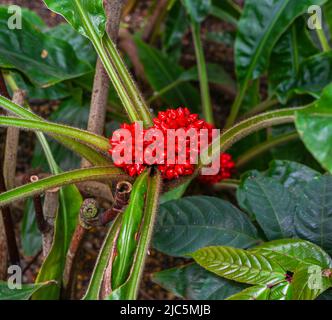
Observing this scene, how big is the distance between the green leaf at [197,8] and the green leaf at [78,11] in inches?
20.8

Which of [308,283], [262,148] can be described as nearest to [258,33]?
[262,148]

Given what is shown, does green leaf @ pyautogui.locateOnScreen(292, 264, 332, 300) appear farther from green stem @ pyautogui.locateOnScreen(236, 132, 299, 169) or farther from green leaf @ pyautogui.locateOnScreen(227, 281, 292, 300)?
green stem @ pyautogui.locateOnScreen(236, 132, 299, 169)

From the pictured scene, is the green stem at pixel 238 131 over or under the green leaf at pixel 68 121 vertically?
under

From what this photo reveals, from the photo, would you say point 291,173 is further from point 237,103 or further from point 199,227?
point 237,103

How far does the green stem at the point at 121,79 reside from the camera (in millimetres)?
855

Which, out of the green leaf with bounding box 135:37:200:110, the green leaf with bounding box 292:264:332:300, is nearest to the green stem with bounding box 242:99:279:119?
the green leaf with bounding box 135:37:200:110

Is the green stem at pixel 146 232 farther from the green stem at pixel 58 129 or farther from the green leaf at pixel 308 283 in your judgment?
the green leaf at pixel 308 283

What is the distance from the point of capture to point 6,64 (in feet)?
3.36

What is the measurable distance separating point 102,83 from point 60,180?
0.31 m

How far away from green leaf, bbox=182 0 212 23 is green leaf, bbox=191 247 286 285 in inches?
29.4

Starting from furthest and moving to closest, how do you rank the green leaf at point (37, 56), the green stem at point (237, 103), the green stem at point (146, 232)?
the green stem at point (237, 103) → the green leaf at point (37, 56) → the green stem at point (146, 232)

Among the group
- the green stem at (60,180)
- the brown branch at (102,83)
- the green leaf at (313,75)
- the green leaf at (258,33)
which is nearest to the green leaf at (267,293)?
the green stem at (60,180)

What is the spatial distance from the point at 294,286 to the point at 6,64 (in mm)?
638
